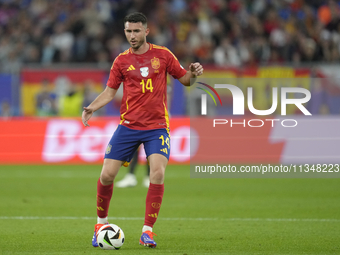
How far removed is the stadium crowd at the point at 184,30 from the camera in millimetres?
20203

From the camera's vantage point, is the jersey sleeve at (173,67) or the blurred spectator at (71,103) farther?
the blurred spectator at (71,103)

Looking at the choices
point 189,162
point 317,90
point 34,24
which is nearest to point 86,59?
point 34,24

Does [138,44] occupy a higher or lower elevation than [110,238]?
higher

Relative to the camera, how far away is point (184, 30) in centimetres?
2130

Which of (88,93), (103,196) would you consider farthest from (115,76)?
(88,93)

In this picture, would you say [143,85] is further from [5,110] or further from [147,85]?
[5,110]

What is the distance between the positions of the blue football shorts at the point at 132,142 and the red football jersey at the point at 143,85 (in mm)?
→ 64

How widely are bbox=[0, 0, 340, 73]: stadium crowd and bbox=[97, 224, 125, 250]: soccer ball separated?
1339cm

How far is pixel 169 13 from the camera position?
22.1 metres

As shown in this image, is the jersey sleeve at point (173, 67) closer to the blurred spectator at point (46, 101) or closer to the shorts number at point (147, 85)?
the shorts number at point (147, 85)

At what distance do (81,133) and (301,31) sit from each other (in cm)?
929

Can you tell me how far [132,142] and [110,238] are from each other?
101cm

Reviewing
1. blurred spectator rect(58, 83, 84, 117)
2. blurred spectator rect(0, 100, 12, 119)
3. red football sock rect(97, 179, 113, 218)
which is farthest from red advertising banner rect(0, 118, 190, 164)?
red football sock rect(97, 179, 113, 218)

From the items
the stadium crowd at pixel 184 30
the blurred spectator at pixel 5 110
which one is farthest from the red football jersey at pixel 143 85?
the stadium crowd at pixel 184 30
